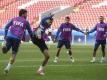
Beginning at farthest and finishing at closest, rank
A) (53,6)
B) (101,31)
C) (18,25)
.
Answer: (53,6) < (101,31) < (18,25)

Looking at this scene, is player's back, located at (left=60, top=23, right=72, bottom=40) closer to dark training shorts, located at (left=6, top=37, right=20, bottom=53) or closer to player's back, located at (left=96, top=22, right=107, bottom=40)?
player's back, located at (left=96, top=22, right=107, bottom=40)

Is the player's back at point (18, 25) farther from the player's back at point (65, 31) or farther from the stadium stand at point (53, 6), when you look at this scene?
the stadium stand at point (53, 6)

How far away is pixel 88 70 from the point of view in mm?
17391

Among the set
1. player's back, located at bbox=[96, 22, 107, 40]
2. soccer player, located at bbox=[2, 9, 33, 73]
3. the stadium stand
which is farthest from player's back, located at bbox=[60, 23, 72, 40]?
the stadium stand


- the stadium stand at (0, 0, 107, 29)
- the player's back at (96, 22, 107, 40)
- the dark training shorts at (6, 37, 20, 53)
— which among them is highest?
the dark training shorts at (6, 37, 20, 53)

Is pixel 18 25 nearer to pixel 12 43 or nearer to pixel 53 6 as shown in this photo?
pixel 12 43

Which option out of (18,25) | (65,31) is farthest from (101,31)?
(18,25)

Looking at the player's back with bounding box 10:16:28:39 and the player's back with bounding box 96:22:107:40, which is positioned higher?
the player's back with bounding box 10:16:28:39

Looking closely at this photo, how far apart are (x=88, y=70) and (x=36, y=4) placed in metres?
35.0

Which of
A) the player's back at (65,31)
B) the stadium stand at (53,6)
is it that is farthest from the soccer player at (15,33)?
the stadium stand at (53,6)

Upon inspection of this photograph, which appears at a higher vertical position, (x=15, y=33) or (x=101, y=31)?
(x=15, y=33)

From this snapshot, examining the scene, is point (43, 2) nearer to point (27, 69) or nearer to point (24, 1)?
point (24, 1)

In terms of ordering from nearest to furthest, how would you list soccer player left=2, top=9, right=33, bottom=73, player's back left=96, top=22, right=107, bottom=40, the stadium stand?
soccer player left=2, top=9, right=33, bottom=73 → player's back left=96, top=22, right=107, bottom=40 → the stadium stand

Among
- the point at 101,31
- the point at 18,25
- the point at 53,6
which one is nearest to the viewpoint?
the point at 18,25
